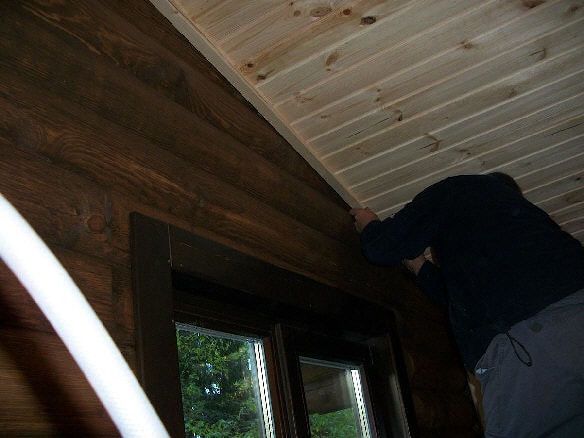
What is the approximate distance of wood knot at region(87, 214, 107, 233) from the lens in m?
1.37

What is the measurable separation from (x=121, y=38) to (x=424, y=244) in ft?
4.26

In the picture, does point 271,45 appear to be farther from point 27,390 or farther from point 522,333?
point 27,390

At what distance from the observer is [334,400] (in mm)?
2277

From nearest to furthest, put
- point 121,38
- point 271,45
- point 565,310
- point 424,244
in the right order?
point 121,38 < point 565,310 < point 271,45 < point 424,244

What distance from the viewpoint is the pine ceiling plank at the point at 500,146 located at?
2.72 meters

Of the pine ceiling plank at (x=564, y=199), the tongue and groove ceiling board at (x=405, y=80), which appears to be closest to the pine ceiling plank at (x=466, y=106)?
the tongue and groove ceiling board at (x=405, y=80)

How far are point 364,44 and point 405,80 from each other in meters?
0.27

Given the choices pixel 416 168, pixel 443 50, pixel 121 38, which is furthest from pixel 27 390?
pixel 416 168

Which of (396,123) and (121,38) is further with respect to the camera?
(396,123)

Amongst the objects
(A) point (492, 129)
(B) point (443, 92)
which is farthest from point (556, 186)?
(B) point (443, 92)

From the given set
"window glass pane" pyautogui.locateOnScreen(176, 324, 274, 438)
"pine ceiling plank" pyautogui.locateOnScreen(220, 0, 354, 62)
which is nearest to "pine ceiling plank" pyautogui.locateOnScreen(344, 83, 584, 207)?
"pine ceiling plank" pyautogui.locateOnScreen(220, 0, 354, 62)

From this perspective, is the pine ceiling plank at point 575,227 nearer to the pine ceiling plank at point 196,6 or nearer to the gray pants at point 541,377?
the gray pants at point 541,377

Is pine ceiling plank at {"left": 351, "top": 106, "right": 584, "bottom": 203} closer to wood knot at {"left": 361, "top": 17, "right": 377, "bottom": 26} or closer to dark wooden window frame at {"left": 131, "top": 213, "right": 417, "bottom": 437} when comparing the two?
dark wooden window frame at {"left": 131, "top": 213, "right": 417, "bottom": 437}

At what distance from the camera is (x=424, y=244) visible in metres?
2.35
